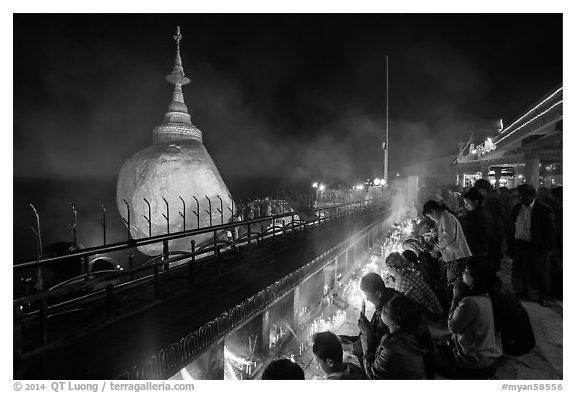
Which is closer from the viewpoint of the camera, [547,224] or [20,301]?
[20,301]

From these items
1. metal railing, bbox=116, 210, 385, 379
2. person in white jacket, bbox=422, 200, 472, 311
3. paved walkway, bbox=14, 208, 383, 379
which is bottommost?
metal railing, bbox=116, 210, 385, 379

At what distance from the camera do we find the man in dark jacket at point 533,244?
17.2 ft

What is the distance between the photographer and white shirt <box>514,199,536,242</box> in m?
5.42

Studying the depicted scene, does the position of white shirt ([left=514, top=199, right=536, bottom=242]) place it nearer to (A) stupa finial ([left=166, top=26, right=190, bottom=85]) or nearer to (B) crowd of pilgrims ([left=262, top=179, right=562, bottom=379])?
(B) crowd of pilgrims ([left=262, top=179, right=562, bottom=379])

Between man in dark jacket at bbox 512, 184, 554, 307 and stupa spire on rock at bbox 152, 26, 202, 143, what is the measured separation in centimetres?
1840

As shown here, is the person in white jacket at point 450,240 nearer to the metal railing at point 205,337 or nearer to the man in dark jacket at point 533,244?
the man in dark jacket at point 533,244

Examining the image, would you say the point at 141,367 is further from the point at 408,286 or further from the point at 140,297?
the point at 408,286

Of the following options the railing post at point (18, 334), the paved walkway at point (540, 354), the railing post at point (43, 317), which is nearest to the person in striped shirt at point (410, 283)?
the paved walkway at point (540, 354)

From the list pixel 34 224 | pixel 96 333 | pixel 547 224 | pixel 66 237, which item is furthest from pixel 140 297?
pixel 66 237

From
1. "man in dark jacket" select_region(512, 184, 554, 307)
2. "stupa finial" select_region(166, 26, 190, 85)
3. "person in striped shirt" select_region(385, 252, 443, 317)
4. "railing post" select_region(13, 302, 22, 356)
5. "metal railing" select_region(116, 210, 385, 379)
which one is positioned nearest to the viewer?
"railing post" select_region(13, 302, 22, 356)

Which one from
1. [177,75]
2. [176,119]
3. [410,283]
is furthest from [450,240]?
[177,75]

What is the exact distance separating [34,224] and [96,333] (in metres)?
1.64

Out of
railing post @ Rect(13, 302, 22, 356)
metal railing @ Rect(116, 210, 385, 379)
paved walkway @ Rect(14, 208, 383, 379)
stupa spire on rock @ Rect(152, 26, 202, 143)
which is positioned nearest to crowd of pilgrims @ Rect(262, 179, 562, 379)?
metal railing @ Rect(116, 210, 385, 379)

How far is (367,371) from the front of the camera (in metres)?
3.58
